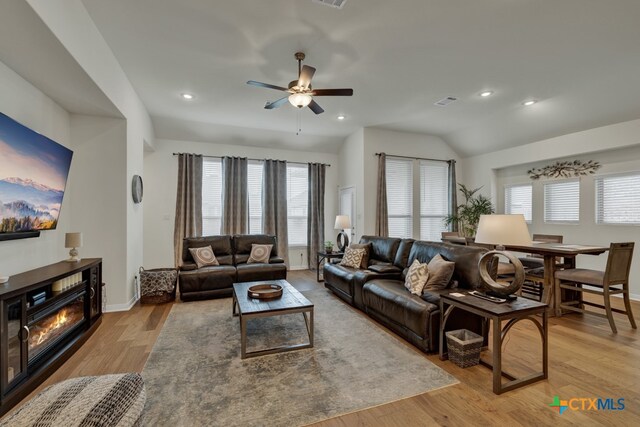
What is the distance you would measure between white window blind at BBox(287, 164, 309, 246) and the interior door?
2.84ft

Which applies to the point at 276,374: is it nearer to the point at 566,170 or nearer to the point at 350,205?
the point at 350,205

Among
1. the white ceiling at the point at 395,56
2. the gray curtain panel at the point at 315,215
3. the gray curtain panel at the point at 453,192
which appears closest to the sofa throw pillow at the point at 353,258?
the gray curtain panel at the point at 315,215

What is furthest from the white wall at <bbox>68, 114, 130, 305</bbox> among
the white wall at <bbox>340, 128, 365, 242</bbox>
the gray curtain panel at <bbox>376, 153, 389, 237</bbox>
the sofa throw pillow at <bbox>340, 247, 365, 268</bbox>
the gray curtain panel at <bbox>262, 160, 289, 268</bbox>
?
the gray curtain panel at <bbox>376, 153, 389, 237</bbox>

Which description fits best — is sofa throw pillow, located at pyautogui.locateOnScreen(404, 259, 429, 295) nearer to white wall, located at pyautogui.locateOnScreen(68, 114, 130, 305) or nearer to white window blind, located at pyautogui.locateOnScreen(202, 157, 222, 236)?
white wall, located at pyautogui.locateOnScreen(68, 114, 130, 305)

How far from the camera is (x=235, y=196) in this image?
6418mm

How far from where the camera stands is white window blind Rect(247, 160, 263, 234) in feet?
21.8

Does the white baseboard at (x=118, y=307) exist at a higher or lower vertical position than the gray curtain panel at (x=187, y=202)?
lower

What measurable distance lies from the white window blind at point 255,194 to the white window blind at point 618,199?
6347 millimetres

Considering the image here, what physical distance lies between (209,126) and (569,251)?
619 cm

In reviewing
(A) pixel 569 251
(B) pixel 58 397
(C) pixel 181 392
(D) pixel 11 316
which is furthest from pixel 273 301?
(A) pixel 569 251

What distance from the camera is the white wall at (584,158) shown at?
15.1 feet

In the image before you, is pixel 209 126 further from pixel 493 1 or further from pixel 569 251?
pixel 569 251

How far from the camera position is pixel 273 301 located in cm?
306

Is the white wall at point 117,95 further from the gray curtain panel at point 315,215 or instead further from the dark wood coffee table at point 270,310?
the gray curtain panel at point 315,215
